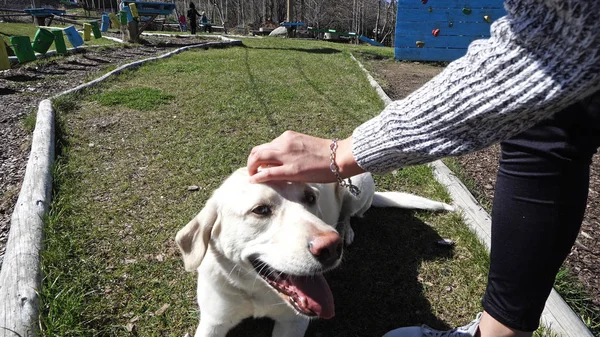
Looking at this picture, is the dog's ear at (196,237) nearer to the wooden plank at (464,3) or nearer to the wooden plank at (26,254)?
the wooden plank at (26,254)

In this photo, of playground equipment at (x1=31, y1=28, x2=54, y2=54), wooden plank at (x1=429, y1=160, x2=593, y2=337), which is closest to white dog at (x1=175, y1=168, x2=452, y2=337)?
wooden plank at (x1=429, y1=160, x2=593, y2=337)

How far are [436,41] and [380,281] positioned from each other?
10.7m

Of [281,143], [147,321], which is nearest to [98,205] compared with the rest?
[147,321]

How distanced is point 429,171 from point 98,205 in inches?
120

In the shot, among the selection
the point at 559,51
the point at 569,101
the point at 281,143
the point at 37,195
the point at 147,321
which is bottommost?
the point at 147,321

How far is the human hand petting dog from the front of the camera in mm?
1389

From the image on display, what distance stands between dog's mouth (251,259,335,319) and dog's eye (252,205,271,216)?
222 mm

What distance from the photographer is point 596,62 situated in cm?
82

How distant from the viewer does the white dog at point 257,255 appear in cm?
168

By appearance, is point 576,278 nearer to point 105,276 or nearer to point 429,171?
point 429,171

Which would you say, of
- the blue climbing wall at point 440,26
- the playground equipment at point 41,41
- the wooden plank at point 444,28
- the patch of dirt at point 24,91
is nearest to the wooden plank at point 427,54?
the blue climbing wall at point 440,26

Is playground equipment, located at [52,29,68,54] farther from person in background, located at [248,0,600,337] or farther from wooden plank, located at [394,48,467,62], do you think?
person in background, located at [248,0,600,337]

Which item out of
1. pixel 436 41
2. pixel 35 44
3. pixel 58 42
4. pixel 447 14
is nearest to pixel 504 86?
pixel 35 44

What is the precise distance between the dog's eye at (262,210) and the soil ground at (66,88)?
1.72m
